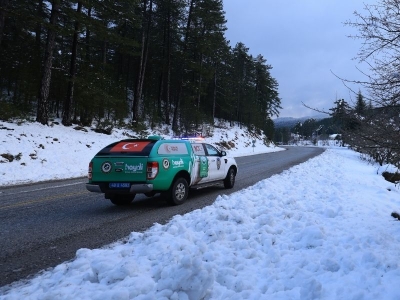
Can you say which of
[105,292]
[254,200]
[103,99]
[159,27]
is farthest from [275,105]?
[105,292]

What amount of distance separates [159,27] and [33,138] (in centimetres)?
2550

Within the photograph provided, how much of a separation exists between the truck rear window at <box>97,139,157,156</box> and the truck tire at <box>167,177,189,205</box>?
3.96 feet

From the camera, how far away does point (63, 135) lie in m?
18.3

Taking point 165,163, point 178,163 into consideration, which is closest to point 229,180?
point 178,163

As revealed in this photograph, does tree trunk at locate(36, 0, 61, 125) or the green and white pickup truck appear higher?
tree trunk at locate(36, 0, 61, 125)

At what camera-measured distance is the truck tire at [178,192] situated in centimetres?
768

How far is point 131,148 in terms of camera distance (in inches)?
293

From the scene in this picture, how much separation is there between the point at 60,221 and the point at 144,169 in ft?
6.94

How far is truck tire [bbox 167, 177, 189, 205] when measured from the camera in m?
7.68

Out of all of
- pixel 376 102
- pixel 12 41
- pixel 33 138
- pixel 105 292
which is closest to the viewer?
pixel 105 292

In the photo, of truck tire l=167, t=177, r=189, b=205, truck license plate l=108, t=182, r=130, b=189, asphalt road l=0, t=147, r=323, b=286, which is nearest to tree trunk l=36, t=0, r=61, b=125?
asphalt road l=0, t=147, r=323, b=286

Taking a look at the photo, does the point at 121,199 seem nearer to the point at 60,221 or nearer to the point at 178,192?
the point at 178,192

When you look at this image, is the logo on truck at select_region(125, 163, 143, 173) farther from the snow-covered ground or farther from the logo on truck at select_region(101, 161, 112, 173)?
the snow-covered ground

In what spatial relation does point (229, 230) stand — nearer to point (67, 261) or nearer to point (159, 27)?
point (67, 261)
